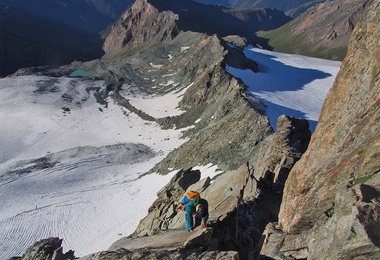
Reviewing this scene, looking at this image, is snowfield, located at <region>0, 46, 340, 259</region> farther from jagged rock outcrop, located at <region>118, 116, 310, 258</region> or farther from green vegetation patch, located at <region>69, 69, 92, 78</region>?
green vegetation patch, located at <region>69, 69, 92, 78</region>

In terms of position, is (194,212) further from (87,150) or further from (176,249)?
(87,150)

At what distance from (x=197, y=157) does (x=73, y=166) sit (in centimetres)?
2006

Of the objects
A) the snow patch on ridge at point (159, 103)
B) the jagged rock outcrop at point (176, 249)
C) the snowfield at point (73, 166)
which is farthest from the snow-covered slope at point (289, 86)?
the jagged rock outcrop at point (176, 249)

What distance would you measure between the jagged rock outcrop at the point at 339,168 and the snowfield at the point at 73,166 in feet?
71.8

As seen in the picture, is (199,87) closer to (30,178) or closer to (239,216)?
(30,178)

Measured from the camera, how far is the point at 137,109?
279 ft

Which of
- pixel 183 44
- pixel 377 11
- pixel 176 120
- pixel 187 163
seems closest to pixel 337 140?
pixel 377 11

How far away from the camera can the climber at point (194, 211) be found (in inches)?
691

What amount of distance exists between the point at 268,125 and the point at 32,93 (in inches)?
2667

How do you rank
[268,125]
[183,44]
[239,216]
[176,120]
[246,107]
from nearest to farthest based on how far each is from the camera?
[239,216] → [268,125] → [246,107] → [176,120] → [183,44]

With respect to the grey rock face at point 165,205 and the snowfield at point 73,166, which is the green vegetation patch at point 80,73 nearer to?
the snowfield at point 73,166

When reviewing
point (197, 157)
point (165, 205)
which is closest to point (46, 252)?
point (165, 205)

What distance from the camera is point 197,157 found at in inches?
1884

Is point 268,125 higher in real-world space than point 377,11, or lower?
higher
